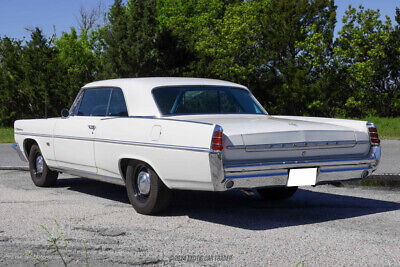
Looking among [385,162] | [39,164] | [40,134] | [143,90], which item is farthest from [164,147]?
[385,162]

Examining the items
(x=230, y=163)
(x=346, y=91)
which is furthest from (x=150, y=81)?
(x=346, y=91)

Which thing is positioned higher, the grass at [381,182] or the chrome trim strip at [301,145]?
the chrome trim strip at [301,145]

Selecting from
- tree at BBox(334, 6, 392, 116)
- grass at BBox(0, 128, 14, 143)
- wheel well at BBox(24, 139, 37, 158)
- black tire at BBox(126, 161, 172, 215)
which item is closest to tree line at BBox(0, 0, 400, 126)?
tree at BBox(334, 6, 392, 116)

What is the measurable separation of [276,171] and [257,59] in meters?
43.3

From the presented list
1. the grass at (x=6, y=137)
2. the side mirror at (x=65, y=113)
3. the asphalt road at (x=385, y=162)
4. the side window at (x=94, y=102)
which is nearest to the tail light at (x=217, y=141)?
the side window at (x=94, y=102)

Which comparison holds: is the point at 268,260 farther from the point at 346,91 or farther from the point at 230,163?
the point at 346,91

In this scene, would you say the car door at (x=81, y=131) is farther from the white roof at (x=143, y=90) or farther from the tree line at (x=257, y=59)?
the tree line at (x=257, y=59)

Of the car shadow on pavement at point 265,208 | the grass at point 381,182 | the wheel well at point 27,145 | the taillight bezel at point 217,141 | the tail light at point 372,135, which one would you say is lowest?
the grass at point 381,182

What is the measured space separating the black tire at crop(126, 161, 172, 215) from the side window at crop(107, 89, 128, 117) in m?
0.79

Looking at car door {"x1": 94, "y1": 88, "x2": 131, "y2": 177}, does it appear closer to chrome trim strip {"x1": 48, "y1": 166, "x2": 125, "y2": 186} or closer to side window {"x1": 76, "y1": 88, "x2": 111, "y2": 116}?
chrome trim strip {"x1": 48, "y1": 166, "x2": 125, "y2": 186}

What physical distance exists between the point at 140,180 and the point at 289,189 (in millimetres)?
2140

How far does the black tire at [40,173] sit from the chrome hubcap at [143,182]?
257cm

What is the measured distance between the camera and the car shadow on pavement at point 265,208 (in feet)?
18.5

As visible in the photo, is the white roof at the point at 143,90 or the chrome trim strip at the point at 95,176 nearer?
the white roof at the point at 143,90
